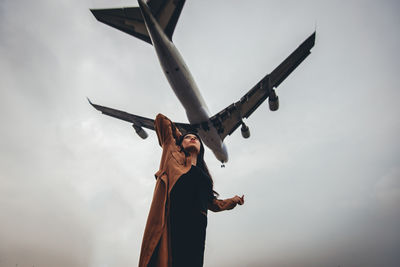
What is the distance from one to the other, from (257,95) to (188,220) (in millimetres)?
14098

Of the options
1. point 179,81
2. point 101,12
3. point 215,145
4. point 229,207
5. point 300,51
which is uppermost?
point 300,51

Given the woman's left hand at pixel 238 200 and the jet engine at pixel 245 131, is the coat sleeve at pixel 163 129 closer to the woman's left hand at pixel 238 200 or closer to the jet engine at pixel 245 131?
the woman's left hand at pixel 238 200

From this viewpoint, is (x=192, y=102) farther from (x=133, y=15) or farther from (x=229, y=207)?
(x=229, y=207)

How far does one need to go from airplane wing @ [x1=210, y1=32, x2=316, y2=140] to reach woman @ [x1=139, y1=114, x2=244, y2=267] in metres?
12.1

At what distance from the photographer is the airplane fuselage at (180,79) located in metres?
9.22

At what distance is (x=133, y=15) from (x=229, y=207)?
41.5 ft

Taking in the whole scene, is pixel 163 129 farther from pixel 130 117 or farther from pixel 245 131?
pixel 130 117

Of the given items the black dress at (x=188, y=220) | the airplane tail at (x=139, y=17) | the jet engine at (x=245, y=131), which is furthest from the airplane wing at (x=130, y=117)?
the black dress at (x=188, y=220)

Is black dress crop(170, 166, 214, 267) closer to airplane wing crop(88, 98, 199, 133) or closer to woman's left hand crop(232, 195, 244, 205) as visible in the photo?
woman's left hand crop(232, 195, 244, 205)

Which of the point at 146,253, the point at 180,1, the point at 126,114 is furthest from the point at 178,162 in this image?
the point at 126,114

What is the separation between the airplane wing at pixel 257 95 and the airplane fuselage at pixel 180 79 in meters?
1.48

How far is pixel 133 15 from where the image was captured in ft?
35.7

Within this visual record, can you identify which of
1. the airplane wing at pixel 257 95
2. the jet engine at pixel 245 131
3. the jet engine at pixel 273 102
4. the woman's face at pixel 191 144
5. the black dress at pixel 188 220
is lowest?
the black dress at pixel 188 220

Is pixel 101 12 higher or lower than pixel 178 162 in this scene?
higher
